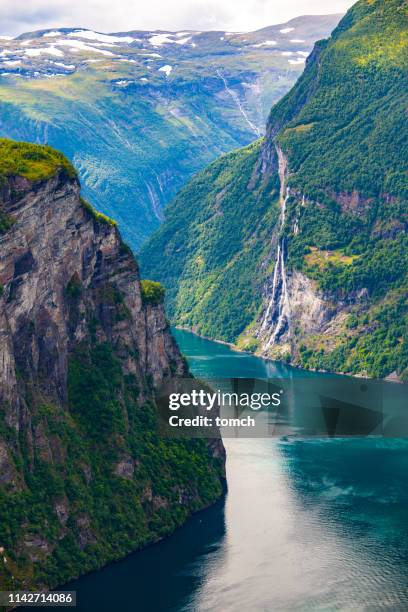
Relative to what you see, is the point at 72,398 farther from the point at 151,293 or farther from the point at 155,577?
the point at 151,293

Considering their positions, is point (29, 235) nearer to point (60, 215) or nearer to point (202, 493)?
point (60, 215)

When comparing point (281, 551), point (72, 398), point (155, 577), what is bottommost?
point (155, 577)

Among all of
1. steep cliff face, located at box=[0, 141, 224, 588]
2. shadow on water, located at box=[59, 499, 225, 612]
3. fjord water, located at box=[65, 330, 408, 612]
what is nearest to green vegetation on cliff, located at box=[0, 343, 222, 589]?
steep cliff face, located at box=[0, 141, 224, 588]

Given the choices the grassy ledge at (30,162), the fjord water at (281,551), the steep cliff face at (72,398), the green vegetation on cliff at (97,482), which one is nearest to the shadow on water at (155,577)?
the fjord water at (281,551)

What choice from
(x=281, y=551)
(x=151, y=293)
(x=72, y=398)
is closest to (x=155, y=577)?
(x=281, y=551)

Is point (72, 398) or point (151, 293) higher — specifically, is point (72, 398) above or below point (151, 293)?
below

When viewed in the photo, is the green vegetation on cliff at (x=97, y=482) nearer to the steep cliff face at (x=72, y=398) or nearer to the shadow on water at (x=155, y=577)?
the steep cliff face at (x=72, y=398)

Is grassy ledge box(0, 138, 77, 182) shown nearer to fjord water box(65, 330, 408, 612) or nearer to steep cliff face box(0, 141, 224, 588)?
steep cliff face box(0, 141, 224, 588)
